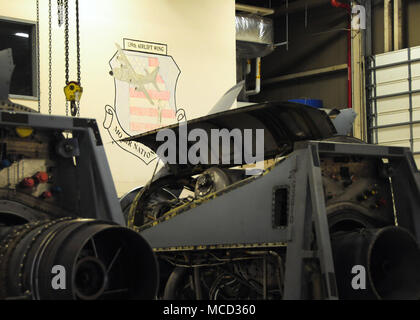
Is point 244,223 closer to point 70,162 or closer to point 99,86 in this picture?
point 70,162

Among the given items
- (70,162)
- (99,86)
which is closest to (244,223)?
(70,162)

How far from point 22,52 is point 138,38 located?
6.54 feet

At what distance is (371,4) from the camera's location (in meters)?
15.2

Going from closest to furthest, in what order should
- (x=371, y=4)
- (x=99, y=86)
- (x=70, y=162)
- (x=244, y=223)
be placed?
1. (x=70, y=162)
2. (x=244, y=223)
3. (x=99, y=86)
4. (x=371, y=4)

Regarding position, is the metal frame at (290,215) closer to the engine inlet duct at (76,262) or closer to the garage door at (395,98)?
the engine inlet duct at (76,262)

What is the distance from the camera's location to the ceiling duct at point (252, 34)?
1381 centimetres

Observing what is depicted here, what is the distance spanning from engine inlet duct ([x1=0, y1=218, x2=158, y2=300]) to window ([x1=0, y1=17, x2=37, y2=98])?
5.79m

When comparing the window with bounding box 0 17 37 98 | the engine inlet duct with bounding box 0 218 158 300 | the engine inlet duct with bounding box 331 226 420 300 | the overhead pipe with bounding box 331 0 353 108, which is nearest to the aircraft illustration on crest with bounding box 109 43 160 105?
the window with bounding box 0 17 37 98

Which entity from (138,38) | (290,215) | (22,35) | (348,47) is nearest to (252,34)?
(348,47)

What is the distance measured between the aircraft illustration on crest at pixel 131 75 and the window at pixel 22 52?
4.23 ft

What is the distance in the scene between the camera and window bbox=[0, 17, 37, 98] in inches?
368

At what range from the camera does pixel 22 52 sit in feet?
31.1

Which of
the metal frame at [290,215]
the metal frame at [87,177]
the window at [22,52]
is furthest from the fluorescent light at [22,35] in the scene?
the metal frame at [87,177]

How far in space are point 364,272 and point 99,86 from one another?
6251 millimetres
